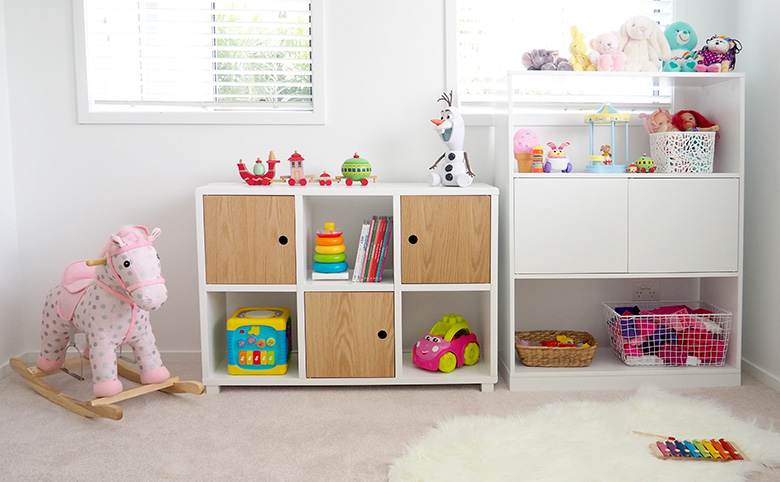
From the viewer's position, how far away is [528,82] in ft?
9.54

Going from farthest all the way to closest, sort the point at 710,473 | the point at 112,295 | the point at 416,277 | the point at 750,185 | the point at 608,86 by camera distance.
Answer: the point at 608,86
the point at 750,185
the point at 416,277
the point at 112,295
the point at 710,473

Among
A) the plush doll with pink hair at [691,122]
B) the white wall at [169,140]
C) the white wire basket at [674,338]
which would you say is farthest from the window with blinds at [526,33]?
the white wire basket at [674,338]

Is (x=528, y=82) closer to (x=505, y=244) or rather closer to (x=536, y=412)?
(x=505, y=244)

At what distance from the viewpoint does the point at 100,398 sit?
2293mm

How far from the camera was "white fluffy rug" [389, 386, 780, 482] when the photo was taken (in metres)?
1.84

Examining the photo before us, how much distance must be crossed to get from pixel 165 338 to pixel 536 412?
5.32 ft

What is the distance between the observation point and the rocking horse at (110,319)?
7.30ft

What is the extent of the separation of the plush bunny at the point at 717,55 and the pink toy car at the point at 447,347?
1.35 metres

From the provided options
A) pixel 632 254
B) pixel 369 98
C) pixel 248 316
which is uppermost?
pixel 369 98

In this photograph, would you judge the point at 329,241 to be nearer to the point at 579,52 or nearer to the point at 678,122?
the point at 579,52

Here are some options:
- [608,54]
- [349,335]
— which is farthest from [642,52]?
[349,335]

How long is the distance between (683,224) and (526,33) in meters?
1.03

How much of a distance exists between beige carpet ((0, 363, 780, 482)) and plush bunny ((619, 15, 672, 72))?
1.25 m

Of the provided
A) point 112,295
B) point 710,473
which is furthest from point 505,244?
point 112,295
